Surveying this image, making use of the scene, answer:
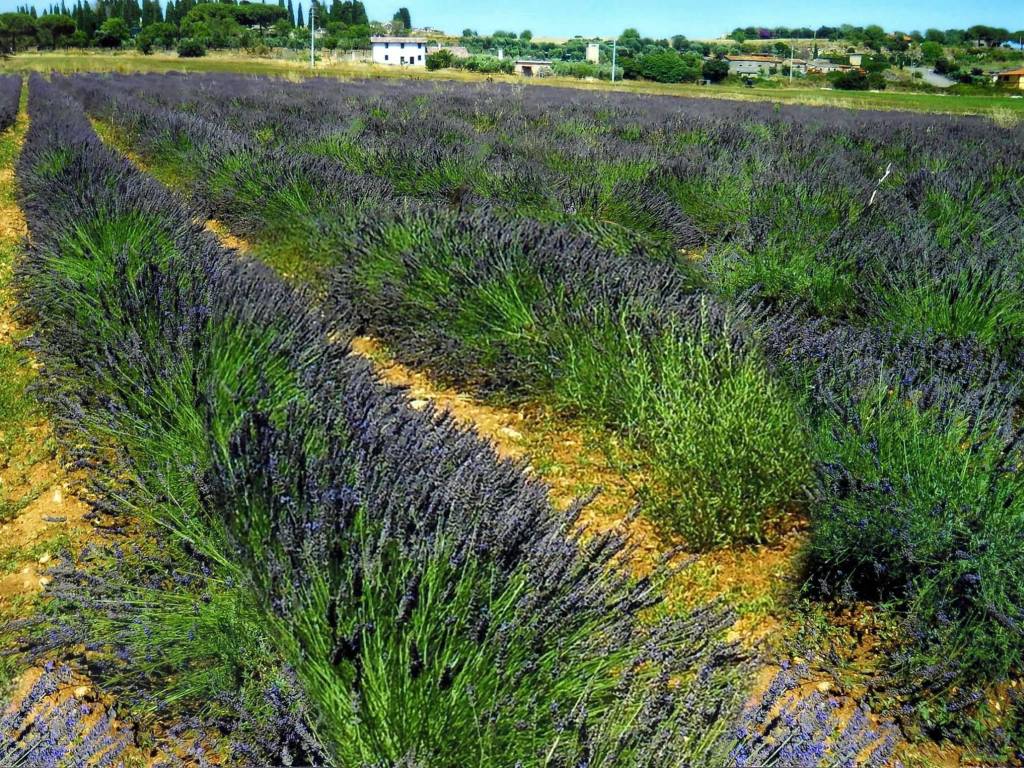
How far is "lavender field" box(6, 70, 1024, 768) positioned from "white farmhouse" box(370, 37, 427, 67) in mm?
84067

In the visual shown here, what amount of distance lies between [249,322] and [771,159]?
6592mm

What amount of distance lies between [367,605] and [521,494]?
0.58 meters

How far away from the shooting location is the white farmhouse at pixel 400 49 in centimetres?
8250

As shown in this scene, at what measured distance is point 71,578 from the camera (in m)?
2.34

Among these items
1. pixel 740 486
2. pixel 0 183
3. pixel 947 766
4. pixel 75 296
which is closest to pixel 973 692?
pixel 947 766

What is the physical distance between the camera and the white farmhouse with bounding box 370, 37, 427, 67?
8250 centimetres

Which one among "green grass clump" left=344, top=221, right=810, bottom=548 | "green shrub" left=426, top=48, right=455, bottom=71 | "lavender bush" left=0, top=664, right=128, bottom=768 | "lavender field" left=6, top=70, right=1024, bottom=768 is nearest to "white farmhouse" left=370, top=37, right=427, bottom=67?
"green shrub" left=426, top=48, right=455, bottom=71

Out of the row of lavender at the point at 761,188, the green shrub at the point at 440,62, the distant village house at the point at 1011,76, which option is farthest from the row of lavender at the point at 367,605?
the distant village house at the point at 1011,76

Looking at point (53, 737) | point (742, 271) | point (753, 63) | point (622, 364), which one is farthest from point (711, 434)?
point (753, 63)

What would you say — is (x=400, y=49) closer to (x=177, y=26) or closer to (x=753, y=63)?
(x=177, y=26)

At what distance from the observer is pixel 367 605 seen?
1688 millimetres

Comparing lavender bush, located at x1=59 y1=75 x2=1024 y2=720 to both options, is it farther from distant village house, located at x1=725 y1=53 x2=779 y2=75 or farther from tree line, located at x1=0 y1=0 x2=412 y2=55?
distant village house, located at x1=725 y1=53 x2=779 y2=75

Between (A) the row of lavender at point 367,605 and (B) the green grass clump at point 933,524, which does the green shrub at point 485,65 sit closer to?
(A) the row of lavender at point 367,605

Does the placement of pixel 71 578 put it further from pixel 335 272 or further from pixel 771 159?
pixel 771 159
